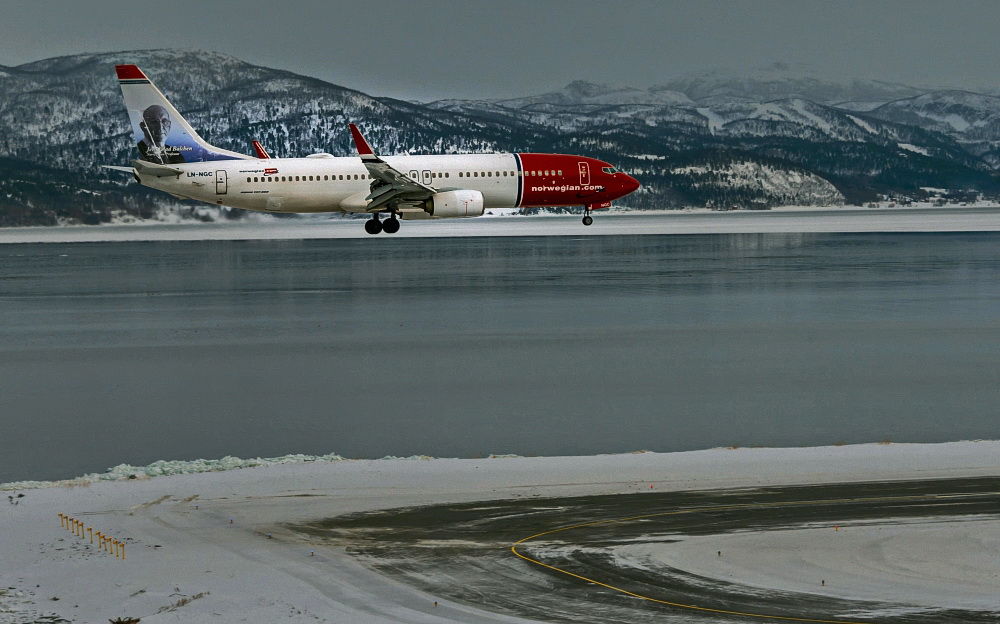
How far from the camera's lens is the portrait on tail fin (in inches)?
2995

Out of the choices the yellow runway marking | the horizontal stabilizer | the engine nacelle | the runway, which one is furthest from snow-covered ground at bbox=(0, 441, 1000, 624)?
the horizontal stabilizer

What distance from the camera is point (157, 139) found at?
7631cm

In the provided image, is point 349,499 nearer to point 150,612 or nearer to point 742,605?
point 150,612

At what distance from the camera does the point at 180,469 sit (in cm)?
2080

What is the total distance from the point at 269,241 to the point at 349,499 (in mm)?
76510

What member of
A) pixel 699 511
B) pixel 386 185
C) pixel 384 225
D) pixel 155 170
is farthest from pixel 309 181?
pixel 699 511

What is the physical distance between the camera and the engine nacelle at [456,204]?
71.6 m

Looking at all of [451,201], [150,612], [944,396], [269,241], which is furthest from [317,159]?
[150,612]

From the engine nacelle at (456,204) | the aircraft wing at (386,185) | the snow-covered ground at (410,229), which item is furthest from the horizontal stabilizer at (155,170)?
the snow-covered ground at (410,229)

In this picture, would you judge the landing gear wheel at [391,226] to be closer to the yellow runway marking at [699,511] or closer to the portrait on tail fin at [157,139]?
the portrait on tail fin at [157,139]

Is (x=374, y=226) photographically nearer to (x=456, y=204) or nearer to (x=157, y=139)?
(x=456, y=204)

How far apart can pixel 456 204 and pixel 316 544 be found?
183 ft

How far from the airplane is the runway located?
55.7 meters

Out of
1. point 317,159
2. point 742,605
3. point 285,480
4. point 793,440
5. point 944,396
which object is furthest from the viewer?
point 317,159
